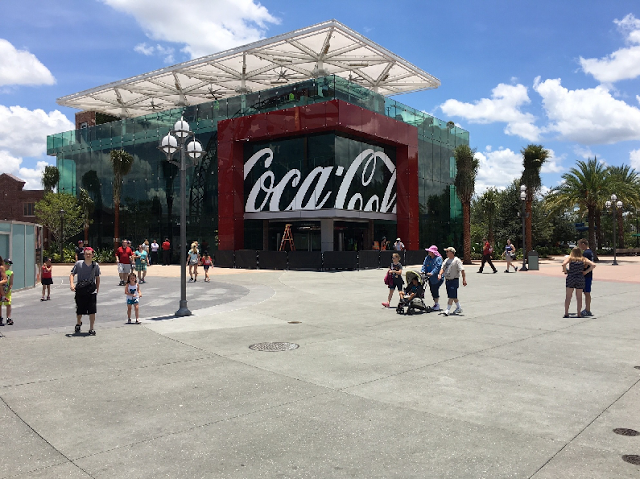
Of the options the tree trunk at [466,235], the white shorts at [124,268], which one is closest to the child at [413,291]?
the white shorts at [124,268]

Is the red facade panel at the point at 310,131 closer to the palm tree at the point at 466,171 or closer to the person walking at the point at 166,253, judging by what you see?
the palm tree at the point at 466,171

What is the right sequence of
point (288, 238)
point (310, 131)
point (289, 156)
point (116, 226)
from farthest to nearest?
point (116, 226), point (288, 238), point (289, 156), point (310, 131)

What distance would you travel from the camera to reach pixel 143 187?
43.3 meters

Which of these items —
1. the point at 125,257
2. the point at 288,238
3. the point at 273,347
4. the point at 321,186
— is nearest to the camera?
the point at 273,347

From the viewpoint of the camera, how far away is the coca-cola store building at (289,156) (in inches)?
1293

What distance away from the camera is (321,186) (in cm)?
3234

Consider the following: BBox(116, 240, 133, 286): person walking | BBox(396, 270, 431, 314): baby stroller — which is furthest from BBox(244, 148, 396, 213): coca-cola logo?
BBox(396, 270, 431, 314): baby stroller

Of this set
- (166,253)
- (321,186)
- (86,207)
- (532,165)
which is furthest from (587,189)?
(86,207)

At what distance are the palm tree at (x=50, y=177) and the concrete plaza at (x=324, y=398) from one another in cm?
4414

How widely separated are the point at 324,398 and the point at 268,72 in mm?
42078

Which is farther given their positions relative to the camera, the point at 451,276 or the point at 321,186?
the point at 321,186

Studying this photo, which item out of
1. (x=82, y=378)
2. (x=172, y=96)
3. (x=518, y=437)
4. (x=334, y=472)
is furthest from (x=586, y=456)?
(x=172, y=96)

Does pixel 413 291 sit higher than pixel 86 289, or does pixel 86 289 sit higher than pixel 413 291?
pixel 86 289

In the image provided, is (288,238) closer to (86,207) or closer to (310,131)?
(310,131)
